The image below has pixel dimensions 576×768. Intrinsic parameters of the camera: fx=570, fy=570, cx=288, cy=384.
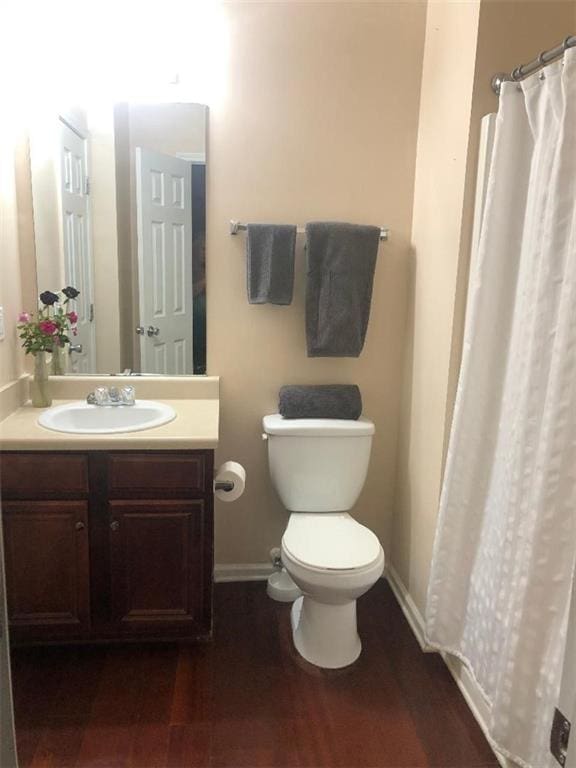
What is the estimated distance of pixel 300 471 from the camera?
7.22ft

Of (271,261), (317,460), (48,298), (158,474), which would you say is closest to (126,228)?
(48,298)

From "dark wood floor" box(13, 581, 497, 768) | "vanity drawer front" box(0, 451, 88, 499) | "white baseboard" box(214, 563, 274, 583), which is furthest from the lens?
"white baseboard" box(214, 563, 274, 583)

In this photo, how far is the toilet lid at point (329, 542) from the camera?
184cm

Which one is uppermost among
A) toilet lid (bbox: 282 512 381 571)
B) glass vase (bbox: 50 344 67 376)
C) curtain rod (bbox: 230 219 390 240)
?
curtain rod (bbox: 230 219 390 240)

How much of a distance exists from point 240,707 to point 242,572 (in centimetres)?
74

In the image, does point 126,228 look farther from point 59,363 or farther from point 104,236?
point 59,363

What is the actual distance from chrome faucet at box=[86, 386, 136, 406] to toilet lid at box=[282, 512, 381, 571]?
→ 766 millimetres

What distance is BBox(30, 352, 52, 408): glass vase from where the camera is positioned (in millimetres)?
2061

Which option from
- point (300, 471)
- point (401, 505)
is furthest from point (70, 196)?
point (401, 505)

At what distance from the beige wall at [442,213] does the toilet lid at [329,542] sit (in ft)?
0.87

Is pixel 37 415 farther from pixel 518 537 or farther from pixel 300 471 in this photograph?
pixel 518 537

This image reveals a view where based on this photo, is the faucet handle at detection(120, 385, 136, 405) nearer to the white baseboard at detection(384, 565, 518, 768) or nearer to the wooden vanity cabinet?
the wooden vanity cabinet

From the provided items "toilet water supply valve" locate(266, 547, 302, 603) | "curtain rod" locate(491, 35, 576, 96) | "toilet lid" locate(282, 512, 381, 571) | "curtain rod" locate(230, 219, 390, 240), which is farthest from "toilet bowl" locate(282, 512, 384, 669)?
"curtain rod" locate(491, 35, 576, 96)

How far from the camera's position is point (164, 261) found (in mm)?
2213
